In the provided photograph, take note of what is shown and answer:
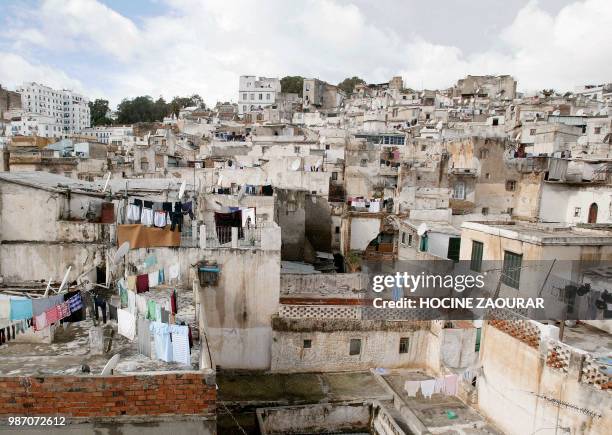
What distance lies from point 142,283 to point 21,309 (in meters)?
2.98

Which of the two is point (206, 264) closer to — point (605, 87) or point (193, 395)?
point (193, 395)

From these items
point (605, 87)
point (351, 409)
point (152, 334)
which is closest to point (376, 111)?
point (605, 87)

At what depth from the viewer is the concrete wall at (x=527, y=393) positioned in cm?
990

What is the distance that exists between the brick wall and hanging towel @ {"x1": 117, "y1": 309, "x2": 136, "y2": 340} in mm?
2566

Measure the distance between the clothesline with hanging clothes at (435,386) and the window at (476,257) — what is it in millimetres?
3855

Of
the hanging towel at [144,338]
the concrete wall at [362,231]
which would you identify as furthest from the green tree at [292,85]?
the hanging towel at [144,338]

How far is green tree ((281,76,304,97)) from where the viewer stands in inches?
3804

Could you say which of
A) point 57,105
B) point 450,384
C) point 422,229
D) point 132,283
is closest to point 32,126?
point 57,105

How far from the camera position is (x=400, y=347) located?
695 inches

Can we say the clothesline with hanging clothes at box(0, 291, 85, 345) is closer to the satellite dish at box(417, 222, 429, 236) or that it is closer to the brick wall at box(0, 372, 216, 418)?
the brick wall at box(0, 372, 216, 418)

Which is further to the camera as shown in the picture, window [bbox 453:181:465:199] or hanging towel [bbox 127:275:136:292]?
window [bbox 453:181:465:199]

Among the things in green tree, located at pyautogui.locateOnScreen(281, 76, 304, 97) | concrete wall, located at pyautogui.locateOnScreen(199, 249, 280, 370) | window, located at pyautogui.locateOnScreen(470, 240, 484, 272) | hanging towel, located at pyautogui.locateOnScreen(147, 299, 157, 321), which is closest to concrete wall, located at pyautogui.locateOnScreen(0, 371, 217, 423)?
hanging towel, located at pyautogui.locateOnScreen(147, 299, 157, 321)

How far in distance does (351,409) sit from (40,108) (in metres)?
102

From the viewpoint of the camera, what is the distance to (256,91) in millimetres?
87562
